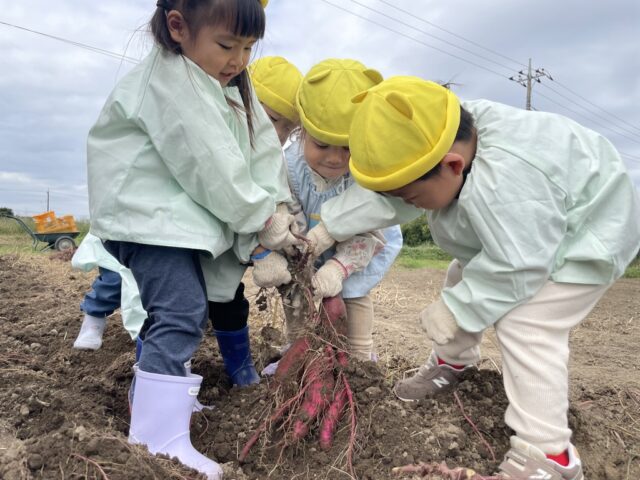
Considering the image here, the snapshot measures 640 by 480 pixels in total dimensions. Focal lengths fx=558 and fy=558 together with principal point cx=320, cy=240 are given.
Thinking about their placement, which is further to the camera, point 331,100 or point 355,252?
point 355,252

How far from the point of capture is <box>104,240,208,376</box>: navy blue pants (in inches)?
74.0

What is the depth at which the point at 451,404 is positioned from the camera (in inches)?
89.1

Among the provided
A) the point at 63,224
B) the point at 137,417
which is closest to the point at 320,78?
the point at 137,417

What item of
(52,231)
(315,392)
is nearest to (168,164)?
(315,392)

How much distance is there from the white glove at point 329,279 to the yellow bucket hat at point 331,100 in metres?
0.52

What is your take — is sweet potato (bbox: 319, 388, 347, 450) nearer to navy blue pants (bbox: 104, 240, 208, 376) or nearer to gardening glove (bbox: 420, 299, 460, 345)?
gardening glove (bbox: 420, 299, 460, 345)

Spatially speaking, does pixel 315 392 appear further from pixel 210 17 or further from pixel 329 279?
pixel 210 17

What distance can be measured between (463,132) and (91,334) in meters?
2.45

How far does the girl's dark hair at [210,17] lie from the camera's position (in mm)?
1854

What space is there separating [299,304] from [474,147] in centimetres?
93

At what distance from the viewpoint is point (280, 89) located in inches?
113

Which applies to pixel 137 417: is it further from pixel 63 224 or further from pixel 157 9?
pixel 63 224

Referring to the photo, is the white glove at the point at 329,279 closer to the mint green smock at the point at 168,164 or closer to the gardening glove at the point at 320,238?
the gardening glove at the point at 320,238

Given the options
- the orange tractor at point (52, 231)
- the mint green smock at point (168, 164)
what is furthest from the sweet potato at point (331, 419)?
the orange tractor at point (52, 231)
